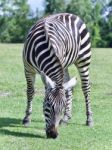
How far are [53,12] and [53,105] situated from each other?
67.4 m

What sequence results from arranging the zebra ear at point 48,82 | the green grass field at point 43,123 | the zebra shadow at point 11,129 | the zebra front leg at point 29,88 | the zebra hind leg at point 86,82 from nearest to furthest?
the zebra ear at point 48,82
the green grass field at point 43,123
the zebra shadow at point 11,129
the zebra front leg at point 29,88
the zebra hind leg at point 86,82

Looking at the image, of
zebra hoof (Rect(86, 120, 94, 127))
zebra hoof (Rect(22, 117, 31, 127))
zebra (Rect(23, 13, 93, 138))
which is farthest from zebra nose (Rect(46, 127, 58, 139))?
zebra hoof (Rect(86, 120, 94, 127))

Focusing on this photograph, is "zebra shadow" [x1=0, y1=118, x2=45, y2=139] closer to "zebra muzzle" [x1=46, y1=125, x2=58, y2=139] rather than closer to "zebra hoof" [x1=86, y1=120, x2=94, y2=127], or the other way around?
"zebra muzzle" [x1=46, y1=125, x2=58, y2=139]

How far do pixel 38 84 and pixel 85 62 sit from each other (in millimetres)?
7249

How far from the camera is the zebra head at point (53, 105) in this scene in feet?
26.4

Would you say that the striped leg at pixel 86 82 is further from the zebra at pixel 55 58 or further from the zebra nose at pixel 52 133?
the zebra nose at pixel 52 133

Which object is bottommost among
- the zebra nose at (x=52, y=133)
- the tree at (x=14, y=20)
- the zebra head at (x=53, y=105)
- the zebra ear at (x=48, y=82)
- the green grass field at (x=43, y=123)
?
the tree at (x=14, y=20)

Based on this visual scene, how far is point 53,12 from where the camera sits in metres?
74.7

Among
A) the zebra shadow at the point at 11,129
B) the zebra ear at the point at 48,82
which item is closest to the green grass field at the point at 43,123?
the zebra shadow at the point at 11,129

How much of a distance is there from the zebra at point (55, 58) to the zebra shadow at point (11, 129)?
11.0 inches

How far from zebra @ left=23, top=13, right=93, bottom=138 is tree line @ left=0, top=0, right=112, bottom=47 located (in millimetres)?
61005

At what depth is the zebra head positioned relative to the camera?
26.4 ft

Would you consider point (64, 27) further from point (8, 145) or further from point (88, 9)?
point (88, 9)

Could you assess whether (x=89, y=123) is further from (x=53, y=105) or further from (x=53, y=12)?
(x=53, y=12)
